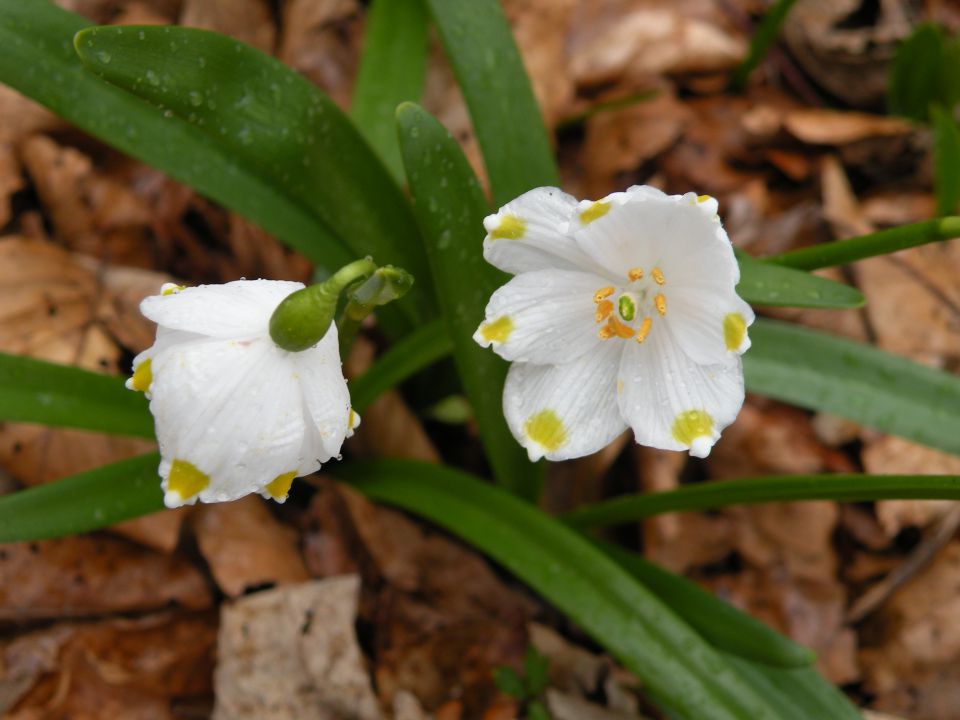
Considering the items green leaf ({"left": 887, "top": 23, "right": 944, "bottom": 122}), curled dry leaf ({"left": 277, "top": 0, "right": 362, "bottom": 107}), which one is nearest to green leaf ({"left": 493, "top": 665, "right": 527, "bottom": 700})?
curled dry leaf ({"left": 277, "top": 0, "right": 362, "bottom": 107})

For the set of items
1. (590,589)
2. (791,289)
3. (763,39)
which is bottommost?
(590,589)

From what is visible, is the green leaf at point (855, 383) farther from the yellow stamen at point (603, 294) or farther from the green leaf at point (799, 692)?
the yellow stamen at point (603, 294)

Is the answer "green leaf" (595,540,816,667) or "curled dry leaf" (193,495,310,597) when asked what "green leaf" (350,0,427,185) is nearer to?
"curled dry leaf" (193,495,310,597)

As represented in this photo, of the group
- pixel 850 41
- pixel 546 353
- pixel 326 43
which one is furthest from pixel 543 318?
pixel 850 41

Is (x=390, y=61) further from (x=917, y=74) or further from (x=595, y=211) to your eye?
(x=917, y=74)

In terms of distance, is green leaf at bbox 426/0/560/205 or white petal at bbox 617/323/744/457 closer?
white petal at bbox 617/323/744/457

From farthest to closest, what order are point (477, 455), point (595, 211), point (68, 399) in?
point (477, 455) → point (68, 399) → point (595, 211)

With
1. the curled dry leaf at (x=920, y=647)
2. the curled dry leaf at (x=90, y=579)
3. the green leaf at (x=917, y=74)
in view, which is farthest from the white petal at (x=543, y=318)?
the green leaf at (x=917, y=74)
